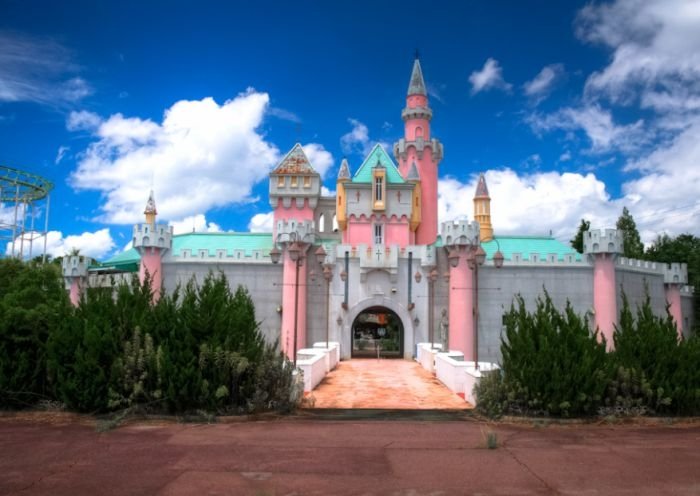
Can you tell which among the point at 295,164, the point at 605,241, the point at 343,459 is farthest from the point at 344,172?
the point at 343,459

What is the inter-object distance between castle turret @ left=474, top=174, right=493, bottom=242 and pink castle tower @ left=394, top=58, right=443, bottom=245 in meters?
4.21

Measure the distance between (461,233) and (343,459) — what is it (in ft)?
72.4

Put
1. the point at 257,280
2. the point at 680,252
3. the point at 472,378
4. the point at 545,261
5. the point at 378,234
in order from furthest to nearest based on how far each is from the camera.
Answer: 1. the point at 680,252
2. the point at 378,234
3. the point at 545,261
4. the point at 257,280
5. the point at 472,378

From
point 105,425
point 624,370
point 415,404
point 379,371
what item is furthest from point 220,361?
point 379,371

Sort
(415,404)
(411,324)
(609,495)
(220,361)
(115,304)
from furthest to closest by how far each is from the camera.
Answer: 1. (411,324)
2. (415,404)
3. (115,304)
4. (220,361)
5. (609,495)

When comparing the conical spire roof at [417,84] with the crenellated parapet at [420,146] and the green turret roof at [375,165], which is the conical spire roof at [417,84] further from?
the green turret roof at [375,165]

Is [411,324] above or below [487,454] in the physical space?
above

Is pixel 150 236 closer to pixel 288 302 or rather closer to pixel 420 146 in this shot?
pixel 288 302

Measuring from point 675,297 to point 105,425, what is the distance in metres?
34.7

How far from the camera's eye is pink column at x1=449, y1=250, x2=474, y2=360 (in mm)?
29562

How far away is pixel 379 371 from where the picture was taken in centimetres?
2319

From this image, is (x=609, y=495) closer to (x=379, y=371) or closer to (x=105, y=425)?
(x=105, y=425)

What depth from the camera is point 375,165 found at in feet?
111

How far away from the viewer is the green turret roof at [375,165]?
110 ft
